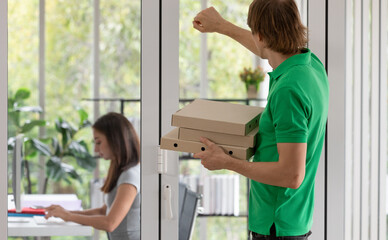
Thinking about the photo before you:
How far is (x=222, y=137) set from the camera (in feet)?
5.43

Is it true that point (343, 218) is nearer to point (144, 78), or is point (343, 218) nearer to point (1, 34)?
point (144, 78)

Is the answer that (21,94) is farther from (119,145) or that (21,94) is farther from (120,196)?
(120,196)

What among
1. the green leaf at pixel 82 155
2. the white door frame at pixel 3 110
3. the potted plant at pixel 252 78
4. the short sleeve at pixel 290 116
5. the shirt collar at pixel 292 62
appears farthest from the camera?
the potted plant at pixel 252 78

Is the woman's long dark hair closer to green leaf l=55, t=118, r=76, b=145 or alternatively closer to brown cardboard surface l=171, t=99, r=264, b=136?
green leaf l=55, t=118, r=76, b=145

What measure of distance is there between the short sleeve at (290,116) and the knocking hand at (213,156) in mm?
186

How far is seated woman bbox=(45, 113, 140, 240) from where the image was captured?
88.2 inches

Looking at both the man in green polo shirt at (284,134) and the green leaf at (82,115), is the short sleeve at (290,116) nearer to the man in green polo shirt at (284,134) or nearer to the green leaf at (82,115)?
the man in green polo shirt at (284,134)

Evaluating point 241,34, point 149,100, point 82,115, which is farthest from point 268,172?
point 82,115

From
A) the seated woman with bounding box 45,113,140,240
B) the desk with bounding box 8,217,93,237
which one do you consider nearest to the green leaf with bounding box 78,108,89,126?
the seated woman with bounding box 45,113,140,240

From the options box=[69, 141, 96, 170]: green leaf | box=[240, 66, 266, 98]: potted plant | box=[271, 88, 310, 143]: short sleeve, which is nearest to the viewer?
box=[271, 88, 310, 143]: short sleeve

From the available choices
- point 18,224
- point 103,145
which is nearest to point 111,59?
point 103,145

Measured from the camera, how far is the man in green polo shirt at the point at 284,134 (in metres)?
1.50

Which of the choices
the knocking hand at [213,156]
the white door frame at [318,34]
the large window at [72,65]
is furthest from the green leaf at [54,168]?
the white door frame at [318,34]

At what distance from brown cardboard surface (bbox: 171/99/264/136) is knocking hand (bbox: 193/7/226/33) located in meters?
0.34
